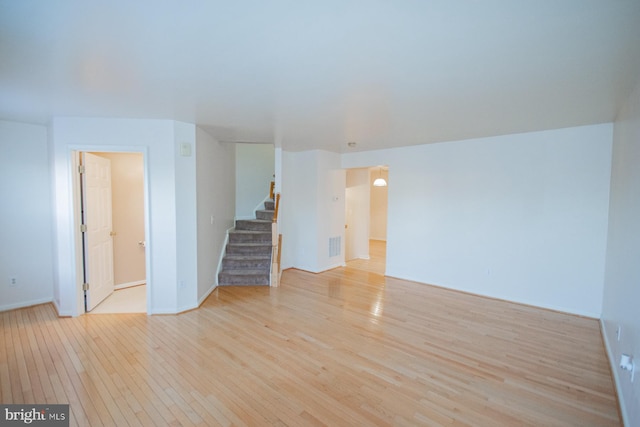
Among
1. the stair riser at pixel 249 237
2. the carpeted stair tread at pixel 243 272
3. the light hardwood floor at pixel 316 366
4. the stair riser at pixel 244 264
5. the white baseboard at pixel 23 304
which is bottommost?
the light hardwood floor at pixel 316 366

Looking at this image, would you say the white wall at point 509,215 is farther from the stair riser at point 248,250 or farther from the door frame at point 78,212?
the door frame at point 78,212

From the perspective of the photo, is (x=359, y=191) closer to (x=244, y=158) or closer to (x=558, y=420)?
(x=244, y=158)

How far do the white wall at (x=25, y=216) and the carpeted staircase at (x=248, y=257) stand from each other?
2470mm

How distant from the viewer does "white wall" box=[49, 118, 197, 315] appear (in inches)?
133

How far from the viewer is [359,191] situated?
706cm

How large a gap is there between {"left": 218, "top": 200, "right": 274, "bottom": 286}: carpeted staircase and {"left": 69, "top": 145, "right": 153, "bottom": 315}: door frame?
59.6 inches

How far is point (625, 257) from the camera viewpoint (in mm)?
2314

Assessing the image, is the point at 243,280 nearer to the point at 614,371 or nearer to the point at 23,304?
the point at 23,304

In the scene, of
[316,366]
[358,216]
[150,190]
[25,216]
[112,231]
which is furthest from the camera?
[358,216]

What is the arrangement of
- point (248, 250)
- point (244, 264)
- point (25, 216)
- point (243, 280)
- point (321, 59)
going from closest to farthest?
point (321, 59), point (25, 216), point (243, 280), point (244, 264), point (248, 250)

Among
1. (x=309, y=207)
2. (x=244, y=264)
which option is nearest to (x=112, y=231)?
(x=244, y=264)

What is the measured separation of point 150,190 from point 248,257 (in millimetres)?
2152

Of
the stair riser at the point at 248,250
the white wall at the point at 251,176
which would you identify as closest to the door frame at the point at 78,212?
the stair riser at the point at 248,250

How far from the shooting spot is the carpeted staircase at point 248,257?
16.0 feet
